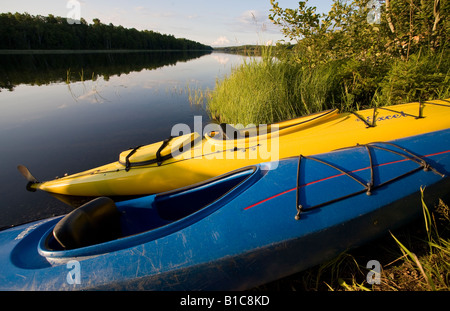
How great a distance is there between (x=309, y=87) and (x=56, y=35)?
53.4 m

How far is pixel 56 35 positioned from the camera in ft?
136

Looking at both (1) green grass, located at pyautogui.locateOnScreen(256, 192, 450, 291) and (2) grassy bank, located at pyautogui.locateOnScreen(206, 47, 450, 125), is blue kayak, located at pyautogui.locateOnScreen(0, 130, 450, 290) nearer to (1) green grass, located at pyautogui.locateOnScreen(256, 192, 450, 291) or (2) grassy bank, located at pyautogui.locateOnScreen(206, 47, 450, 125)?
(1) green grass, located at pyautogui.locateOnScreen(256, 192, 450, 291)

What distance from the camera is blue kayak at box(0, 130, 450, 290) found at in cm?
155

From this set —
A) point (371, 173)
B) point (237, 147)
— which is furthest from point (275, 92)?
point (371, 173)

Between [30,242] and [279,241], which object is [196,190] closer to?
[279,241]

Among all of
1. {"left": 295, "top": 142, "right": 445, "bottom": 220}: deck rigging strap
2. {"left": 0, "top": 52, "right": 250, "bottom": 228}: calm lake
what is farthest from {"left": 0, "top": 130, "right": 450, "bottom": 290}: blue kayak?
{"left": 0, "top": 52, "right": 250, "bottom": 228}: calm lake

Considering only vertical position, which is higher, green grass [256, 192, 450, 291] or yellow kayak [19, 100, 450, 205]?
yellow kayak [19, 100, 450, 205]

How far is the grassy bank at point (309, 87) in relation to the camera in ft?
14.3

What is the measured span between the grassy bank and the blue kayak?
285 centimetres

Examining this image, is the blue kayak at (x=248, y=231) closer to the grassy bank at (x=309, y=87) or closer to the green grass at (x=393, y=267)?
the green grass at (x=393, y=267)

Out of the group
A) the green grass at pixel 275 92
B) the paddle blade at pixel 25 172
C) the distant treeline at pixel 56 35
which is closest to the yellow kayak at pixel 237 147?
the paddle blade at pixel 25 172

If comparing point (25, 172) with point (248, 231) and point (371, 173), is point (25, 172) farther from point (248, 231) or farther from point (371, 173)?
point (371, 173)

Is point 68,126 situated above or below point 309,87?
below

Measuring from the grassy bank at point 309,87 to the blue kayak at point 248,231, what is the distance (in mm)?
2854
